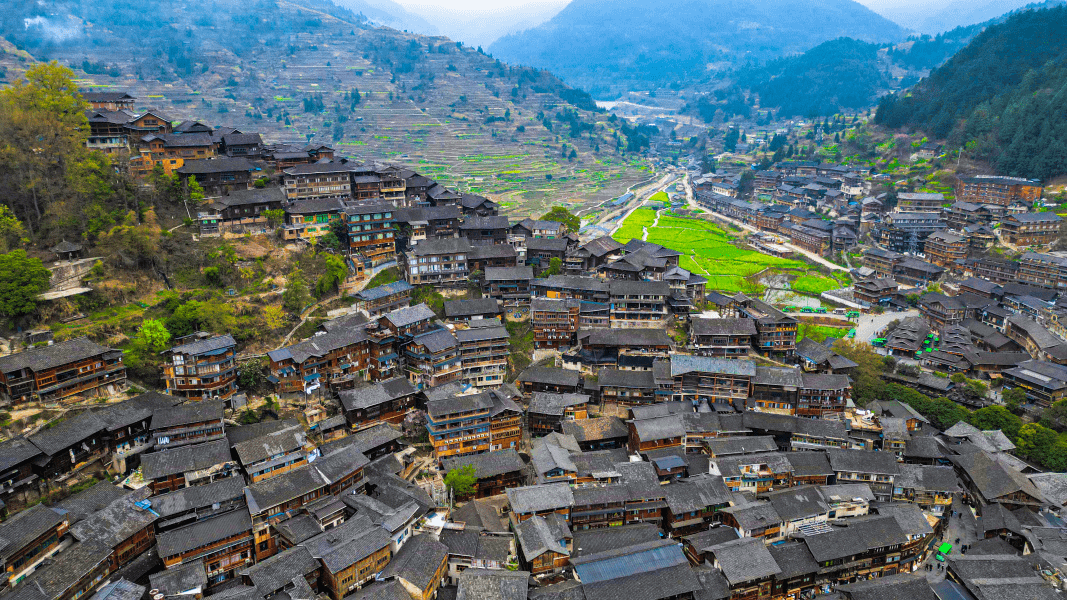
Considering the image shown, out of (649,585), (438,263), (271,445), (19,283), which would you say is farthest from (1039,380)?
(19,283)

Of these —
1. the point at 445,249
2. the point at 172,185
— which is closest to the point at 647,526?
the point at 445,249

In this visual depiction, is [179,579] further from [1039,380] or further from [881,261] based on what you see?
[881,261]

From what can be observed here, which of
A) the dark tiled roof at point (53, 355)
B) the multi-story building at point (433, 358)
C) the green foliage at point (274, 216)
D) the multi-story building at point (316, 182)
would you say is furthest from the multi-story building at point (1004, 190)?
the dark tiled roof at point (53, 355)

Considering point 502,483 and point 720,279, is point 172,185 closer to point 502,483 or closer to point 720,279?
point 502,483

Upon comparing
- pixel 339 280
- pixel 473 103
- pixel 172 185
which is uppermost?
pixel 473 103

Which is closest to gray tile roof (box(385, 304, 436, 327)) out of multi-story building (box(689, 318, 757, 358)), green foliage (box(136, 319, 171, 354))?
green foliage (box(136, 319, 171, 354))

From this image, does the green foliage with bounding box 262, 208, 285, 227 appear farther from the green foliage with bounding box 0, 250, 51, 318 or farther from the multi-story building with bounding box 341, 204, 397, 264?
the green foliage with bounding box 0, 250, 51, 318

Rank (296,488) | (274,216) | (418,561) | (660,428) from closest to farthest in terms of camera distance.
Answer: (418,561), (296,488), (660,428), (274,216)

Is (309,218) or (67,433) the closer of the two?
(67,433)
